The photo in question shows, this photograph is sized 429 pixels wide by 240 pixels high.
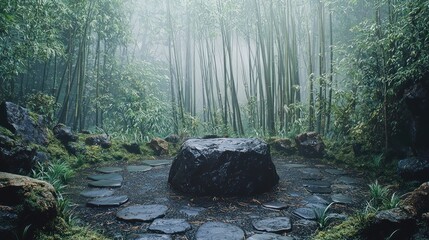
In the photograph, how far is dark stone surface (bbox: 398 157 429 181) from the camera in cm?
315

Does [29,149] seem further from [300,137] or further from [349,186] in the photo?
[300,137]

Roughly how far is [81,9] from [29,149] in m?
3.63

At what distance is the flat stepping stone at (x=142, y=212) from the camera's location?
2502 mm

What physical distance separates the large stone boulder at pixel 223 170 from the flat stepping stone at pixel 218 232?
0.78 metres

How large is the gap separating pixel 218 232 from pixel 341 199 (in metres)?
1.52

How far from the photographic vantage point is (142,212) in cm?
264

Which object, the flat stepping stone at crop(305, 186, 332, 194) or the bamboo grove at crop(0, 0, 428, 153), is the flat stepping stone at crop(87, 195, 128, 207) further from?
the flat stepping stone at crop(305, 186, 332, 194)

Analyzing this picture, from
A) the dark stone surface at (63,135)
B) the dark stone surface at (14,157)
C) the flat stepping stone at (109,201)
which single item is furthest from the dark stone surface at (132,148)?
the flat stepping stone at (109,201)

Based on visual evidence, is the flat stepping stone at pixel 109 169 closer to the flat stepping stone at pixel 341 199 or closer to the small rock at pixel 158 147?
the small rock at pixel 158 147

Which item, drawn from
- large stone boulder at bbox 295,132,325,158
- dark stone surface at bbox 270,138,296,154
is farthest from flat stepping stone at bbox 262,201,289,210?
dark stone surface at bbox 270,138,296,154

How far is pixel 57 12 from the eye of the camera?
5.50m

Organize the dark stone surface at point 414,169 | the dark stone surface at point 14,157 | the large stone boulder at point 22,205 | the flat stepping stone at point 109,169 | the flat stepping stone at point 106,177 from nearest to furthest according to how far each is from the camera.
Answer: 1. the large stone boulder at point 22,205
2. the dark stone surface at point 14,157
3. the dark stone surface at point 414,169
4. the flat stepping stone at point 106,177
5. the flat stepping stone at point 109,169

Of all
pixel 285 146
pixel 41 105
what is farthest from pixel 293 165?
pixel 41 105

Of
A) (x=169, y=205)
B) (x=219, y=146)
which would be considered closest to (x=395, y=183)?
(x=219, y=146)
